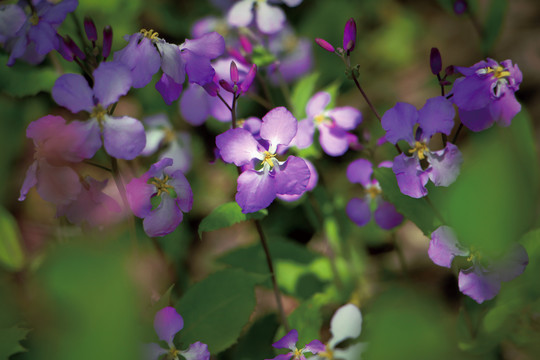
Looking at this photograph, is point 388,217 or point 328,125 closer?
point 388,217

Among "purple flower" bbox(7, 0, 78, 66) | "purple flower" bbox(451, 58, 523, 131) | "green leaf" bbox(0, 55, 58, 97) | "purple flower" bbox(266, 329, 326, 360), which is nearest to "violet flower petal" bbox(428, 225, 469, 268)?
"purple flower" bbox(451, 58, 523, 131)

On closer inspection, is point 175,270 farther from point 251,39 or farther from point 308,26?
point 308,26

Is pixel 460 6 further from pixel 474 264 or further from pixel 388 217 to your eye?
pixel 474 264

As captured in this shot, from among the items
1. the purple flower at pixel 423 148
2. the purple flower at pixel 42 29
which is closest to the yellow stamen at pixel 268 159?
the purple flower at pixel 423 148

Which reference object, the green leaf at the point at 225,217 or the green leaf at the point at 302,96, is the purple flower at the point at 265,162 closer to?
the green leaf at the point at 225,217

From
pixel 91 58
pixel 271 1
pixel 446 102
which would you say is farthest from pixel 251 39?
pixel 446 102

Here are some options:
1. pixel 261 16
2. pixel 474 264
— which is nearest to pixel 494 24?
pixel 261 16

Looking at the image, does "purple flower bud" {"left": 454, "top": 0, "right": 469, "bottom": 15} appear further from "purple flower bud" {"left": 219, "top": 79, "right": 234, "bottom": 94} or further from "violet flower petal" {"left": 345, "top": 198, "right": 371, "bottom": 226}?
"purple flower bud" {"left": 219, "top": 79, "right": 234, "bottom": 94}
